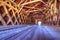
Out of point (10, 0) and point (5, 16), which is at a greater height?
point (10, 0)

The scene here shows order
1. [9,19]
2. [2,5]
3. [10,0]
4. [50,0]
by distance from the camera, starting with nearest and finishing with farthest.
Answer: [2,5]
[9,19]
[10,0]
[50,0]

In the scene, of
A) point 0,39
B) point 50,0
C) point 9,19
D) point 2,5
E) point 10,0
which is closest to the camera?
point 0,39

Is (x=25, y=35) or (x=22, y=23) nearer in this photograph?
(x=25, y=35)

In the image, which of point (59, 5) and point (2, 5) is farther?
point (59, 5)

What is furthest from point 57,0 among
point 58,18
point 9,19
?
point 9,19

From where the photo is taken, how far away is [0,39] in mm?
1897

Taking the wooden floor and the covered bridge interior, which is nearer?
the wooden floor

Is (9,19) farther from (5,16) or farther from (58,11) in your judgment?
(58,11)

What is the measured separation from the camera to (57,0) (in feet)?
29.9

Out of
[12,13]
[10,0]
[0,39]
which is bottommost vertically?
[0,39]

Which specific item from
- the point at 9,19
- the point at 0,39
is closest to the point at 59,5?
the point at 9,19

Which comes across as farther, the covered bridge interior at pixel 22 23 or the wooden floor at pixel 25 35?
the covered bridge interior at pixel 22 23

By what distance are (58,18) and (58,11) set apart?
17.3 inches

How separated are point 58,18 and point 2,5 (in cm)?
371
